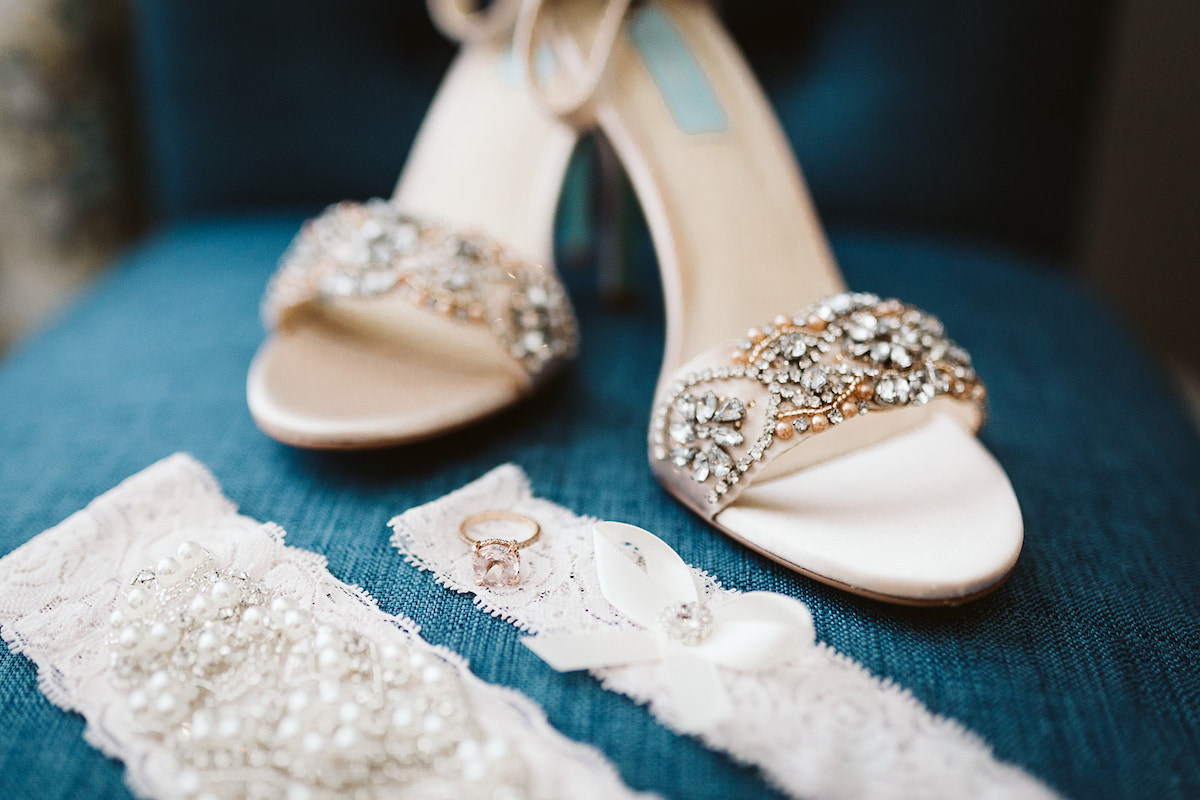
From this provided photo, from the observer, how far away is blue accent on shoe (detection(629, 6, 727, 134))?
783mm

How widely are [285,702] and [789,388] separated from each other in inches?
13.1

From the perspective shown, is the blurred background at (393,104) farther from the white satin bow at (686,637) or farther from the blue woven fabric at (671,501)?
the white satin bow at (686,637)

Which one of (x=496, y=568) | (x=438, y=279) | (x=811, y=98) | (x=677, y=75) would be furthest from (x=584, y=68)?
(x=496, y=568)

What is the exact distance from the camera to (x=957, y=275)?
0.93 meters

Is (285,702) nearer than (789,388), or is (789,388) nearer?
(285,702)

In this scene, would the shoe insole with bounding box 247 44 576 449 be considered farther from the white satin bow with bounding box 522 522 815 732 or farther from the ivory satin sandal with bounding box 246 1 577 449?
the white satin bow with bounding box 522 522 815 732

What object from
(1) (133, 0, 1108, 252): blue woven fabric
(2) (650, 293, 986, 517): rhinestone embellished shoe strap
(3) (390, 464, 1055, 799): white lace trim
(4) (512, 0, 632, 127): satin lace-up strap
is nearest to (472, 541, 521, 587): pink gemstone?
(3) (390, 464, 1055, 799): white lace trim

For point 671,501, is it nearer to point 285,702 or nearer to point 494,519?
point 494,519

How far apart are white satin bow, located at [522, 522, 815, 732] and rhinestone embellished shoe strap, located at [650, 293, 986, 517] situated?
86 millimetres

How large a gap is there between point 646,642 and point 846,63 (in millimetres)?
849

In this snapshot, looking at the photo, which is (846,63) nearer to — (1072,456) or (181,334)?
(1072,456)

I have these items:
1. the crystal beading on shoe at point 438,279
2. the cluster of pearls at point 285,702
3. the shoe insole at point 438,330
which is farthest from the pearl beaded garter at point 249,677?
the crystal beading on shoe at point 438,279

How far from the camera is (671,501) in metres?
0.56

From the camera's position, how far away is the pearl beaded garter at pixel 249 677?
0.35m
